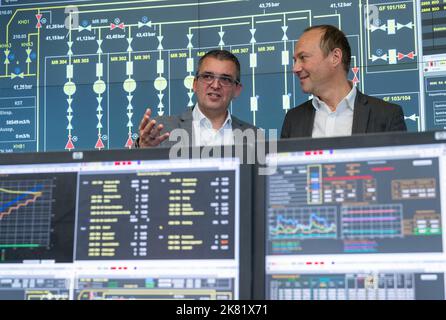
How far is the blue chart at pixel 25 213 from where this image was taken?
1.37 m

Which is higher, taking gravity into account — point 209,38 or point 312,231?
point 209,38

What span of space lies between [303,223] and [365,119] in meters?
1.34

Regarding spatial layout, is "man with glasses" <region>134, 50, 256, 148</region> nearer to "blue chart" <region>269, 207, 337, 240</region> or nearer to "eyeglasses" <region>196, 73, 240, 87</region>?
"eyeglasses" <region>196, 73, 240, 87</region>

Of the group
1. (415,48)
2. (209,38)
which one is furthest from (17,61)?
(415,48)

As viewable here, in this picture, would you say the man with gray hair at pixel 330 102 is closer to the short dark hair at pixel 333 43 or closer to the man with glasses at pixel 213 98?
the short dark hair at pixel 333 43

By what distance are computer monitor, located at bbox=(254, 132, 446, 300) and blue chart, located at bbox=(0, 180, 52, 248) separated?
423mm

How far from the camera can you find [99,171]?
1.38 m

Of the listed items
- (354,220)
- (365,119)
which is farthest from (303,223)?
(365,119)

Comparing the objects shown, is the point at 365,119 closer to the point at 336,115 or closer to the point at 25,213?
the point at 336,115

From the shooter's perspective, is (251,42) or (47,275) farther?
(251,42)

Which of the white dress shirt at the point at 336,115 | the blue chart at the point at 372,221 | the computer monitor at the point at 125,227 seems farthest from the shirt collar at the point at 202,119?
the blue chart at the point at 372,221

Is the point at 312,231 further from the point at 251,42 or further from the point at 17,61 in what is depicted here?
the point at 17,61

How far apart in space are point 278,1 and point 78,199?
9.10 feet
